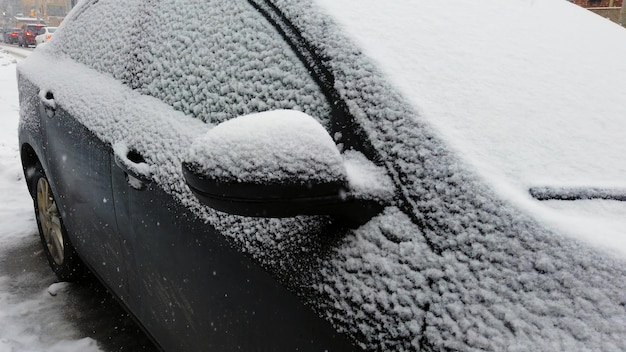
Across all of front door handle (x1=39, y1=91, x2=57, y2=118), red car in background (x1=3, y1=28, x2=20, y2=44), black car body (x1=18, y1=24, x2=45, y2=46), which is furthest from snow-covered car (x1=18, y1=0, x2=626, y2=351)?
red car in background (x1=3, y1=28, x2=20, y2=44)

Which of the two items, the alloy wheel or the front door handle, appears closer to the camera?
the front door handle

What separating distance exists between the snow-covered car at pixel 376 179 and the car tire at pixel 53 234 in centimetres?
101

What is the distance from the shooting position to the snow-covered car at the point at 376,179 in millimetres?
798

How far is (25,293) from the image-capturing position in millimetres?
2691

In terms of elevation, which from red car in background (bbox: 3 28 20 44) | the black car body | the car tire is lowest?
red car in background (bbox: 3 28 20 44)

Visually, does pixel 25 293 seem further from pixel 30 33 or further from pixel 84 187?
pixel 30 33

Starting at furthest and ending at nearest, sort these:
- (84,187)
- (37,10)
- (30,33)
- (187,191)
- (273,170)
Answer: (37,10)
(30,33)
(84,187)
(187,191)
(273,170)

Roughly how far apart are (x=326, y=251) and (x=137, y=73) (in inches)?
49.0

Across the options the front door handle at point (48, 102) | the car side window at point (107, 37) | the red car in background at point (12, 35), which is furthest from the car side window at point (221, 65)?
the red car in background at point (12, 35)

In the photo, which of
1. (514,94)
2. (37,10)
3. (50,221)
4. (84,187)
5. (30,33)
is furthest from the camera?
(37,10)

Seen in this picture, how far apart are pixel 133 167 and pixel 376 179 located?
2.88 ft

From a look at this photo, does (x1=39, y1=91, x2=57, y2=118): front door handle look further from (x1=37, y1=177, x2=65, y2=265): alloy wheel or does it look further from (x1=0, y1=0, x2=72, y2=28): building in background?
(x1=0, y1=0, x2=72, y2=28): building in background

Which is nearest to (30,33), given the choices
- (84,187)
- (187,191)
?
(84,187)

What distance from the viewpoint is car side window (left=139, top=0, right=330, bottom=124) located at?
4.01 ft
